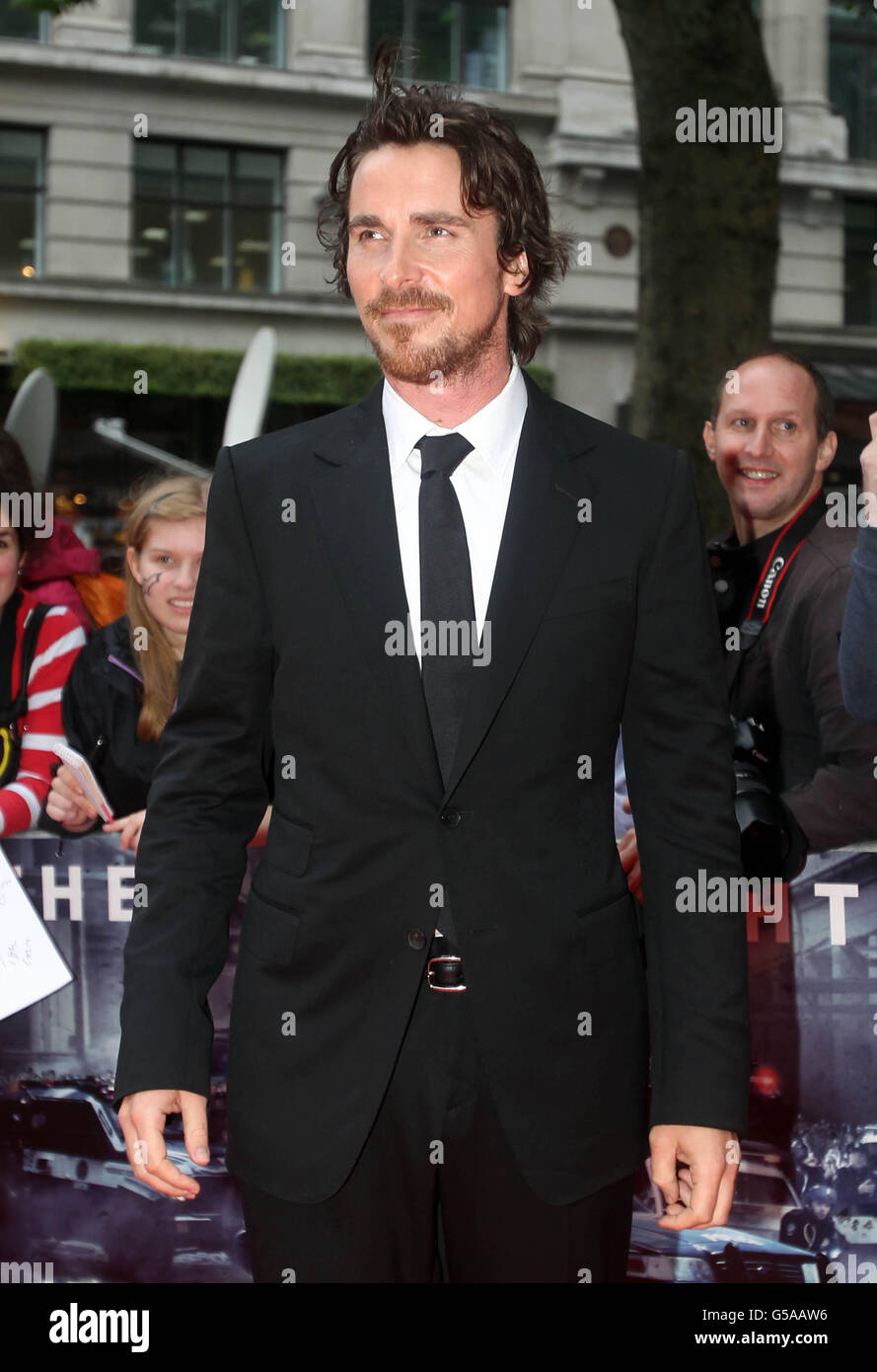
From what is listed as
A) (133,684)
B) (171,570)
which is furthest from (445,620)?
(171,570)

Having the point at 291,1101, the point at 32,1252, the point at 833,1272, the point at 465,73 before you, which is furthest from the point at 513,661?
the point at 465,73

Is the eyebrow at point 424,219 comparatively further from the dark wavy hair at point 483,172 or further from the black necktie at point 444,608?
the black necktie at point 444,608

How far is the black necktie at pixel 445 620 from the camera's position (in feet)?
7.27

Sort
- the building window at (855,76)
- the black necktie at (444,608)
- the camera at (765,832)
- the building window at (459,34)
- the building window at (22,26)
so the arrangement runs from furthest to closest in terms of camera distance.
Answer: the building window at (855,76) → the building window at (459,34) → the building window at (22,26) → the camera at (765,832) → the black necktie at (444,608)

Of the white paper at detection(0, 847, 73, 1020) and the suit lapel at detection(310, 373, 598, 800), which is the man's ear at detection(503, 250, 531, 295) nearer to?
the suit lapel at detection(310, 373, 598, 800)

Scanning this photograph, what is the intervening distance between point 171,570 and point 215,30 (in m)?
18.1

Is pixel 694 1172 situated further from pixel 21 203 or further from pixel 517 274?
pixel 21 203

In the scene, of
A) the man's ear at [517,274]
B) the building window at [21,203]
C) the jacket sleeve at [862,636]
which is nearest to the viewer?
the man's ear at [517,274]

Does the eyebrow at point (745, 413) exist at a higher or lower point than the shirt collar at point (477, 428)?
higher

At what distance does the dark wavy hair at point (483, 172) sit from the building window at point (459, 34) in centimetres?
1884

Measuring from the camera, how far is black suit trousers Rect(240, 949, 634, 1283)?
Result: 7.13 ft

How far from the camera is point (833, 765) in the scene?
3.19 metres

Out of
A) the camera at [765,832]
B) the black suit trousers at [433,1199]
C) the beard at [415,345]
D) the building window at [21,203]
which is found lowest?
the black suit trousers at [433,1199]

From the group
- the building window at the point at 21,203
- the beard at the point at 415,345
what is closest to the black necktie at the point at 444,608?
the beard at the point at 415,345
